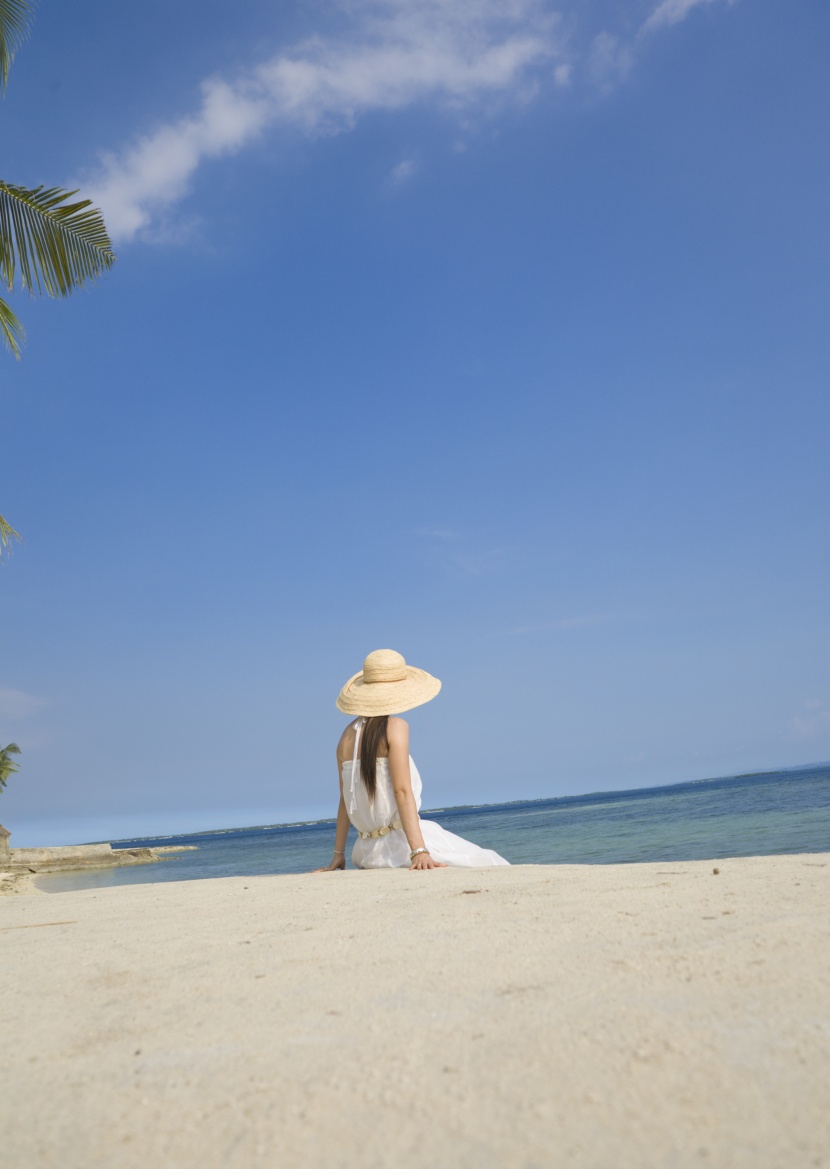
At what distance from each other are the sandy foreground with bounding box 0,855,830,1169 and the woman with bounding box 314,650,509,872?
2061mm

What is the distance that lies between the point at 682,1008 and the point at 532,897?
1.48m

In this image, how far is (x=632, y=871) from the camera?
146 inches

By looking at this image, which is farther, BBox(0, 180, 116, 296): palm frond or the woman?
BBox(0, 180, 116, 296): palm frond

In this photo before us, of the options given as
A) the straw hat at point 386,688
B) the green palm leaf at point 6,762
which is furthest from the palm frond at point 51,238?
the green palm leaf at point 6,762

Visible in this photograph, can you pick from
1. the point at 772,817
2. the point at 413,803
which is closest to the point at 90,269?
the point at 413,803

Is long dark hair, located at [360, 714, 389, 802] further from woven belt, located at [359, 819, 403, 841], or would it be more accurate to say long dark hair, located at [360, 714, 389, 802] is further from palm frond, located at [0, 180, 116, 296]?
palm frond, located at [0, 180, 116, 296]

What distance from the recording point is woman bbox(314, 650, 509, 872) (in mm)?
5000

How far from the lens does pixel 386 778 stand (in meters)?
5.12

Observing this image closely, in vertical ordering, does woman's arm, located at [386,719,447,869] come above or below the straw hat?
below

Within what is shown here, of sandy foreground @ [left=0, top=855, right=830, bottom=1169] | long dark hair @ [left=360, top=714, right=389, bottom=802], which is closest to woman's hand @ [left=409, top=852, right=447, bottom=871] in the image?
long dark hair @ [left=360, top=714, right=389, bottom=802]

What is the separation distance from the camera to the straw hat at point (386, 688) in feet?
16.8

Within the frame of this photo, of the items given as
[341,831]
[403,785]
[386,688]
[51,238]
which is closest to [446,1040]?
[403,785]

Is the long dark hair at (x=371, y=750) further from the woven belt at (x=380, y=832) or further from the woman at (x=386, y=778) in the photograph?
the woven belt at (x=380, y=832)

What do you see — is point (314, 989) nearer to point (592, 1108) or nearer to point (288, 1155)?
point (288, 1155)
